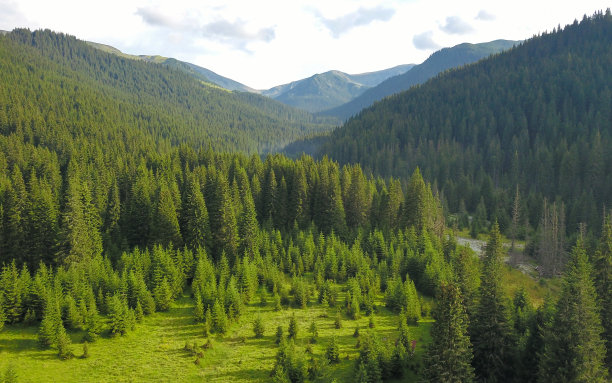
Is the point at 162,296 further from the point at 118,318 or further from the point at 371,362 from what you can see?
the point at 371,362

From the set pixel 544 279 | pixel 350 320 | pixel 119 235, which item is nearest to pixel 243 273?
pixel 350 320

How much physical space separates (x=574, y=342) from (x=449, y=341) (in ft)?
26.9

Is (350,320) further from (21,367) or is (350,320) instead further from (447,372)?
(21,367)

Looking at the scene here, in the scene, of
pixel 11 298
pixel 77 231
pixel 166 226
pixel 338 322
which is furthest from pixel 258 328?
pixel 77 231

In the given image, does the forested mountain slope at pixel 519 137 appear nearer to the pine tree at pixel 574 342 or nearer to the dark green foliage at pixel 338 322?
the dark green foliage at pixel 338 322

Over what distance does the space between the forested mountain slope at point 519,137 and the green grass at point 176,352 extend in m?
72.6

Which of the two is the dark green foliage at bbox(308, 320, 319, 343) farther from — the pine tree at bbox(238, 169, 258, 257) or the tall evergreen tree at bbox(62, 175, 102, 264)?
the tall evergreen tree at bbox(62, 175, 102, 264)

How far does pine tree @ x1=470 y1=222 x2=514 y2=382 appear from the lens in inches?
→ 1179

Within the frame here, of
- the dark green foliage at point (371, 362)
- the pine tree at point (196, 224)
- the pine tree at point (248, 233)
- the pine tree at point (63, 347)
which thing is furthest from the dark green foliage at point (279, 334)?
the pine tree at point (196, 224)

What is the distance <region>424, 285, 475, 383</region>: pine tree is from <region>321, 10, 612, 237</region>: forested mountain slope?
78508 millimetres

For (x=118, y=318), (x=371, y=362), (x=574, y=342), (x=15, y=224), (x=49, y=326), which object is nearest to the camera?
(x=574, y=342)

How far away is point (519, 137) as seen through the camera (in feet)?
481

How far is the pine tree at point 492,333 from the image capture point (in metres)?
29.9

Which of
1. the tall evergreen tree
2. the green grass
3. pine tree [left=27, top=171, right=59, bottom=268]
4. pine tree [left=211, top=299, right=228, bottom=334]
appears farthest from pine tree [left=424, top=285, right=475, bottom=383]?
pine tree [left=27, top=171, right=59, bottom=268]
